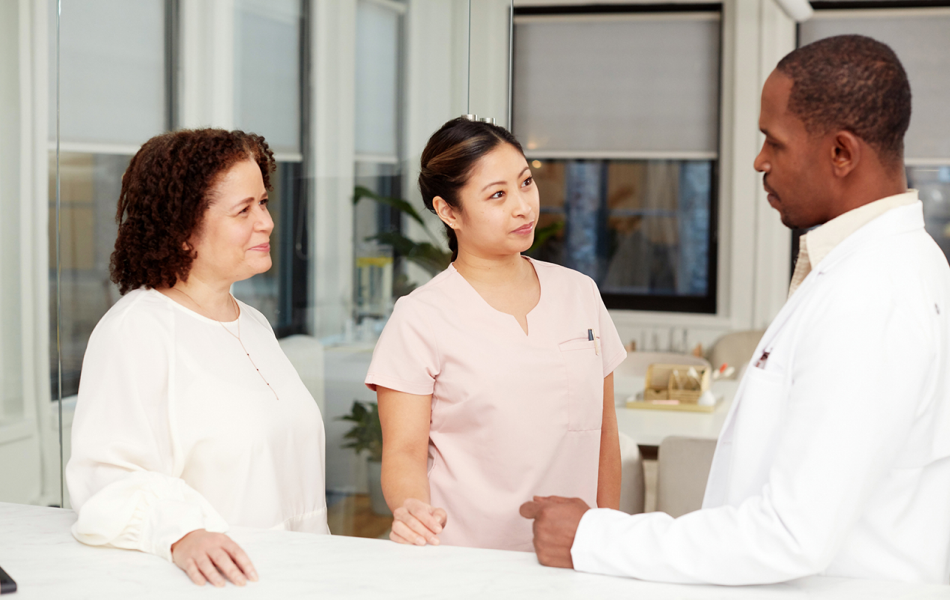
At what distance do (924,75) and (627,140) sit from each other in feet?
→ 5.72

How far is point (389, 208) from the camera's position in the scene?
2.60m

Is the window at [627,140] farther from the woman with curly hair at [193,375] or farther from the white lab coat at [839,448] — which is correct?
the white lab coat at [839,448]

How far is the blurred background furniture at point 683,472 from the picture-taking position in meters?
2.18

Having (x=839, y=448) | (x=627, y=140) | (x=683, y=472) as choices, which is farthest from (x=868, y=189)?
(x=627, y=140)

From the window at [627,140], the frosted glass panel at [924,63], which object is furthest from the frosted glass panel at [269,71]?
the frosted glass panel at [924,63]

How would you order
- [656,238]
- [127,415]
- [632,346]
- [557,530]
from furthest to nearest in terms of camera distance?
[656,238] → [632,346] → [127,415] → [557,530]

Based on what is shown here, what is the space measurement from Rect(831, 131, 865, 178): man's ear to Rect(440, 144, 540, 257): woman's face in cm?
67

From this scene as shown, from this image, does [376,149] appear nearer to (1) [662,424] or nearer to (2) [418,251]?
(2) [418,251]

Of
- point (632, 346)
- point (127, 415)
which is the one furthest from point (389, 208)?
point (632, 346)

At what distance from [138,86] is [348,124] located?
23.1 inches

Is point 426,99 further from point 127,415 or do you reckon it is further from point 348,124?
point 127,415

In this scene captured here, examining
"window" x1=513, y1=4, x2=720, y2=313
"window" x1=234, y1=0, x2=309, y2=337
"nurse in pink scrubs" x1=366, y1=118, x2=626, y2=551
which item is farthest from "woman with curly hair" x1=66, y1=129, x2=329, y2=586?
"window" x1=513, y1=4, x2=720, y2=313

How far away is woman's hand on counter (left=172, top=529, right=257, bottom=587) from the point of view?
1.07 m

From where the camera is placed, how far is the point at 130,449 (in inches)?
50.2
